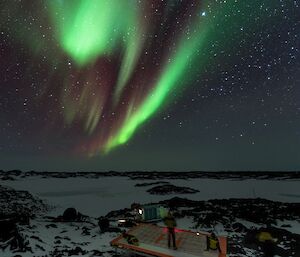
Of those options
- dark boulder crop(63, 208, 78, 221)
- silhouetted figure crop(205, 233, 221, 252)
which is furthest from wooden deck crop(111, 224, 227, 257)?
dark boulder crop(63, 208, 78, 221)

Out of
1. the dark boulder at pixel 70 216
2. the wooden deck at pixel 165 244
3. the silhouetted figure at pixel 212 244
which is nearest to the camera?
the wooden deck at pixel 165 244

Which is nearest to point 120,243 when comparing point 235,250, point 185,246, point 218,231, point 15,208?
point 185,246

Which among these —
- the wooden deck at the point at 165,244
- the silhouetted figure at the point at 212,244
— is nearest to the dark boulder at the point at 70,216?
the wooden deck at the point at 165,244

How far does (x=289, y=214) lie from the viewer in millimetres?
32281

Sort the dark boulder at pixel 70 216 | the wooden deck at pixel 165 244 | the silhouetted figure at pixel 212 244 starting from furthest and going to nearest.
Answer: the dark boulder at pixel 70 216 < the silhouetted figure at pixel 212 244 < the wooden deck at pixel 165 244

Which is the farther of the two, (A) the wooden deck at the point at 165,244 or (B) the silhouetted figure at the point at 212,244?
(B) the silhouetted figure at the point at 212,244

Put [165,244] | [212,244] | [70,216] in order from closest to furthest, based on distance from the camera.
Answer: [212,244], [165,244], [70,216]

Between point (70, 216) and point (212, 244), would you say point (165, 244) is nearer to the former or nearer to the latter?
point (212, 244)

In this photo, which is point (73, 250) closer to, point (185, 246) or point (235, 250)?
point (185, 246)

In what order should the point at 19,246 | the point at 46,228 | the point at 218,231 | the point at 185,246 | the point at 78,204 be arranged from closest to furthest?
1. the point at 185,246
2. the point at 19,246
3. the point at 46,228
4. the point at 218,231
5. the point at 78,204

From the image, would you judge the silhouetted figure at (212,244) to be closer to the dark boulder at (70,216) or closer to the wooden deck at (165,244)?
the wooden deck at (165,244)

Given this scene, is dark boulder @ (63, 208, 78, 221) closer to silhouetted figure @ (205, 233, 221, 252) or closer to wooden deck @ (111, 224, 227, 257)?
wooden deck @ (111, 224, 227, 257)

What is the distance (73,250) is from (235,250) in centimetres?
1019

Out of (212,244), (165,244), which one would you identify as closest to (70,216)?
(165,244)
